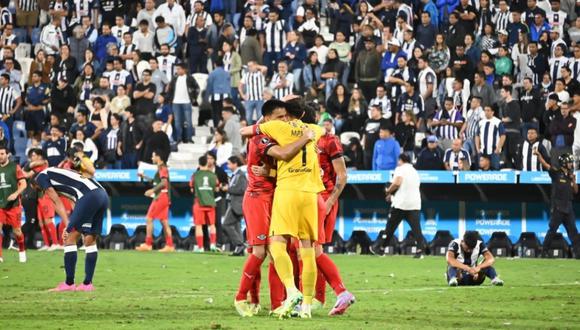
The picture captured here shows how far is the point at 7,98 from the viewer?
34094 millimetres

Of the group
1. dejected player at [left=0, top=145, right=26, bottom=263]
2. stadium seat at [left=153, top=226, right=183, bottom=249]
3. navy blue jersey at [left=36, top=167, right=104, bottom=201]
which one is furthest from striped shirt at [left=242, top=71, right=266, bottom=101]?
navy blue jersey at [left=36, top=167, right=104, bottom=201]

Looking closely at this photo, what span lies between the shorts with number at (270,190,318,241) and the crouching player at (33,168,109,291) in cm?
428

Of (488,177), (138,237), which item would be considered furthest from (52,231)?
(488,177)

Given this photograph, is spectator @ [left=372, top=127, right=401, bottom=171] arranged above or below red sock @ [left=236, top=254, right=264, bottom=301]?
above

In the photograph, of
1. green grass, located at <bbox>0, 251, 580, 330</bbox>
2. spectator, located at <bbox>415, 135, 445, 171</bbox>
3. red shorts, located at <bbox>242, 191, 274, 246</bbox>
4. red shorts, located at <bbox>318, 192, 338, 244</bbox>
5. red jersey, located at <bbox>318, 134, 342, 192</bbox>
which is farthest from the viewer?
spectator, located at <bbox>415, 135, 445, 171</bbox>

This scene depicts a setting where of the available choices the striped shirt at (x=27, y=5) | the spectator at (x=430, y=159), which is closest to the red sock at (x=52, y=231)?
the spectator at (x=430, y=159)

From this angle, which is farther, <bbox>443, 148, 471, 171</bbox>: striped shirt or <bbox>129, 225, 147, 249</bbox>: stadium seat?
<bbox>129, 225, 147, 249</bbox>: stadium seat

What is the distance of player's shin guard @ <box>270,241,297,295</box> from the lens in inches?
497

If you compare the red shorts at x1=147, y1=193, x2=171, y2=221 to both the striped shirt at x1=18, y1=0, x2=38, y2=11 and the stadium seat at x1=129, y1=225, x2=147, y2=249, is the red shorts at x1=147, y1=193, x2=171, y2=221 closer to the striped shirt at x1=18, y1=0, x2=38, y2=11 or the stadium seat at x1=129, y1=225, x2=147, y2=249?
the stadium seat at x1=129, y1=225, x2=147, y2=249

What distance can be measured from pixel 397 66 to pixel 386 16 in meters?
2.09

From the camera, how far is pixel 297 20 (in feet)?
107

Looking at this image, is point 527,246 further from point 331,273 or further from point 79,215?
point 331,273

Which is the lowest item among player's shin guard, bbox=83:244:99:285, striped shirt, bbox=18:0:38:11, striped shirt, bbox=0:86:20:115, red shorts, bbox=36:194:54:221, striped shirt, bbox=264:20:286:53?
red shorts, bbox=36:194:54:221

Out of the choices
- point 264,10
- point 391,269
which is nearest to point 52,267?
point 391,269
